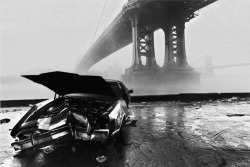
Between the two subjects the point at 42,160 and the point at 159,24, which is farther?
the point at 159,24

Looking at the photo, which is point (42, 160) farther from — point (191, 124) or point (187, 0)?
point (187, 0)

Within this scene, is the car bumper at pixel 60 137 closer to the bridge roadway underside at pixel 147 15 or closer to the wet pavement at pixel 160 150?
the wet pavement at pixel 160 150

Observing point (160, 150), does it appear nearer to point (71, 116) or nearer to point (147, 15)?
point (71, 116)

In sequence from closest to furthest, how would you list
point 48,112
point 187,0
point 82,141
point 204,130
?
point 82,141
point 48,112
point 204,130
point 187,0

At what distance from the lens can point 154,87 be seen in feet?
131

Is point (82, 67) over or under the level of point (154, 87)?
over

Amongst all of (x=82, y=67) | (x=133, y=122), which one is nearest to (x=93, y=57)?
(x=82, y=67)

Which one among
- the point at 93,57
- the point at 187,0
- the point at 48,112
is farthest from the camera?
the point at 93,57

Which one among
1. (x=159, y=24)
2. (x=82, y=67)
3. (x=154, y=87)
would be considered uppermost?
(x=159, y=24)

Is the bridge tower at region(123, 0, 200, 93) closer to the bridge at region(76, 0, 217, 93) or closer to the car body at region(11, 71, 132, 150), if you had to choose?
the bridge at region(76, 0, 217, 93)

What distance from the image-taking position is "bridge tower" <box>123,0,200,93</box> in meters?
36.3

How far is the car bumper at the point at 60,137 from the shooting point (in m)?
3.69

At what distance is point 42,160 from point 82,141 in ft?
2.45

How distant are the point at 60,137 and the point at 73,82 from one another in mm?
1429
